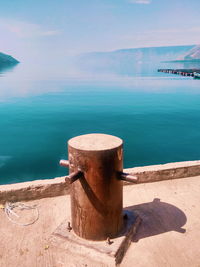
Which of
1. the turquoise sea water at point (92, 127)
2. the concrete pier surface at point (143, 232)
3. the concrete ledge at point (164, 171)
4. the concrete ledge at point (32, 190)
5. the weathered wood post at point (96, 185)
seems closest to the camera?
the weathered wood post at point (96, 185)

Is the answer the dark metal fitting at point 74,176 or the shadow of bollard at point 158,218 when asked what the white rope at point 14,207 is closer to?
the dark metal fitting at point 74,176

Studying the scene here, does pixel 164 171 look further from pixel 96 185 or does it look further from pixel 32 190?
pixel 32 190

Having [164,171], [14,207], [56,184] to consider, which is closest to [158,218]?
[164,171]

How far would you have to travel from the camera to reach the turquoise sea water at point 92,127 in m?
19.8

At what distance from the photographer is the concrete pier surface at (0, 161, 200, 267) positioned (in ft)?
12.7

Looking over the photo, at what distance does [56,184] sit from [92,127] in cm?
2373

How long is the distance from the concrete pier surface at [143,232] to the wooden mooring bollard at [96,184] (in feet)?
1.56

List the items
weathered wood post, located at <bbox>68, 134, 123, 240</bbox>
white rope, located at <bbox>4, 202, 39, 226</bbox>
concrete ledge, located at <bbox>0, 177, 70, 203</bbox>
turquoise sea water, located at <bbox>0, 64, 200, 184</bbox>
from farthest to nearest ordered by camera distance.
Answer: turquoise sea water, located at <bbox>0, 64, 200, 184</bbox>, concrete ledge, located at <bbox>0, 177, 70, 203</bbox>, white rope, located at <bbox>4, 202, 39, 226</bbox>, weathered wood post, located at <bbox>68, 134, 123, 240</bbox>

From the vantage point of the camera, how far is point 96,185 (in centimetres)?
367

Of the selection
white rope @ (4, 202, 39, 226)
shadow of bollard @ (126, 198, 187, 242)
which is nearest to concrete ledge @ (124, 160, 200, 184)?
shadow of bollard @ (126, 198, 187, 242)

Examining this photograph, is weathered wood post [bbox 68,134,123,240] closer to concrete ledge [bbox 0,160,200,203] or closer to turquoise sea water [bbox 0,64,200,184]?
concrete ledge [bbox 0,160,200,203]

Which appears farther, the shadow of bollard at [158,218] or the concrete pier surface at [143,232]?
the shadow of bollard at [158,218]

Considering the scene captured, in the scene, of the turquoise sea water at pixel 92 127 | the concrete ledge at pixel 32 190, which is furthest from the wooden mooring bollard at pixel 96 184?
the turquoise sea water at pixel 92 127

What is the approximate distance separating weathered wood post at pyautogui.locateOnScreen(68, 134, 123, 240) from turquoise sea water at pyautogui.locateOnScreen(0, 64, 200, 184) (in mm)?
13407
